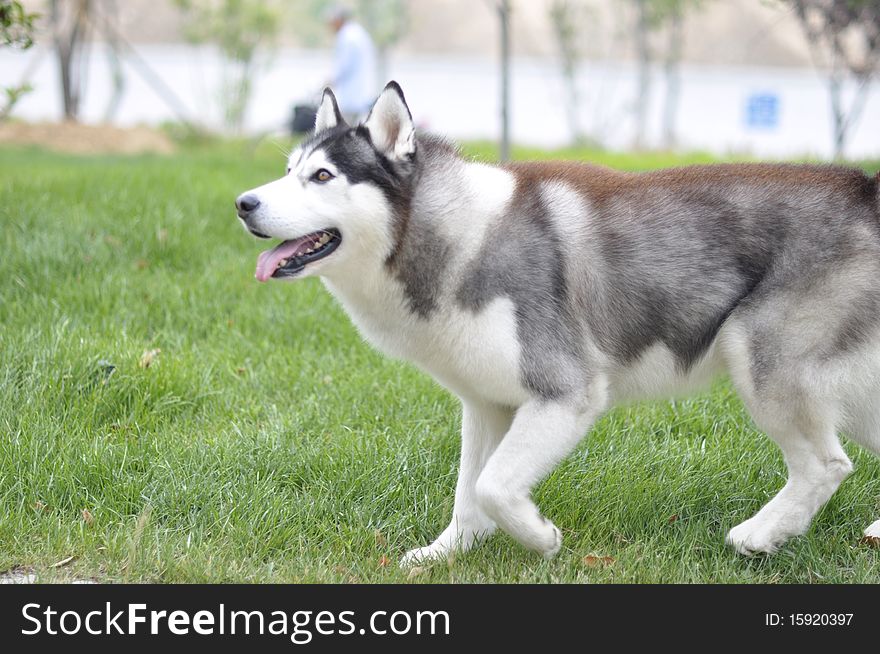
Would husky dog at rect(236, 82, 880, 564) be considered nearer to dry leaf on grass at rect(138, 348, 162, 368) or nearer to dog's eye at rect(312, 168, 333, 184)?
dog's eye at rect(312, 168, 333, 184)

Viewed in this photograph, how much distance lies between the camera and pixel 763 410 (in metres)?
3.54

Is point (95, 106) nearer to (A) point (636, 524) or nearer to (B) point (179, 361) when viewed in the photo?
(B) point (179, 361)

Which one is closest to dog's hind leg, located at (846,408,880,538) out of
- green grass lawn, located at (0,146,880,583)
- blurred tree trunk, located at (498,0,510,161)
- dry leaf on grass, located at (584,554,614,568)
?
green grass lawn, located at (0,146,880,583)

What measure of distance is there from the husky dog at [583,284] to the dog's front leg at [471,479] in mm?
57

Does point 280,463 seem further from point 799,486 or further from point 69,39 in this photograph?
point 69,39

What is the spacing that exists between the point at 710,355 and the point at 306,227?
1.51 metres

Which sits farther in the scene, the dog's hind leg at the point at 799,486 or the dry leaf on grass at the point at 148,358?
the dry leaf on grass at the point at 148,358

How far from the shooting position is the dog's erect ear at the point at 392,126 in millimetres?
3479

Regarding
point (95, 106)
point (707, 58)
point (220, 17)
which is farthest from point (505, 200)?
point (707, 58)

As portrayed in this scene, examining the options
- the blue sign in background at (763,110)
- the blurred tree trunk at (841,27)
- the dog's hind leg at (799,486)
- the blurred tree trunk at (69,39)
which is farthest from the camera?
the blue sign in background at (763,110)

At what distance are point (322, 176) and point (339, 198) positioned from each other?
102mm

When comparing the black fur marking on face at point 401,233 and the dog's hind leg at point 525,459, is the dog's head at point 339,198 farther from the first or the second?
the dog's hind leg at point 525,459

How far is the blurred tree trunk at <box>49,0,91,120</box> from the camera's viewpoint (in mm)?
17125

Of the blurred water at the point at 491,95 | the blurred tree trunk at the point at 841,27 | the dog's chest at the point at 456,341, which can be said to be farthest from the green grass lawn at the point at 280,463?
the blurred water at the point at 491,95
